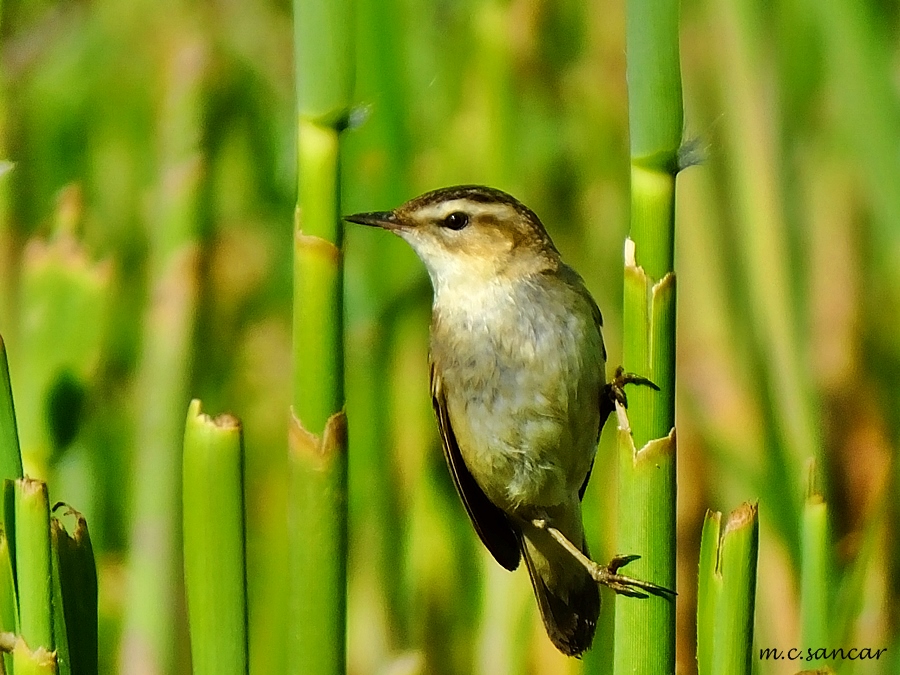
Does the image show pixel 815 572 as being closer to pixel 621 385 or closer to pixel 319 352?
pixel 621 385

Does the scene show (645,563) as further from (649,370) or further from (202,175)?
(202,175)

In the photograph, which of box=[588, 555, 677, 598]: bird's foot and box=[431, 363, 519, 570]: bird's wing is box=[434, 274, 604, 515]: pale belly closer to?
box=[431, 363, 519, 570]: bird's wing

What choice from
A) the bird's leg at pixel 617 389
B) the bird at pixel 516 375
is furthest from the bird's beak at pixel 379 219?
the bird's leg at pixel 617 389

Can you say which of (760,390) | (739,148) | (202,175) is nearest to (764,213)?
(739,148)

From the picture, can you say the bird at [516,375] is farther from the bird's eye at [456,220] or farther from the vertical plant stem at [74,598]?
the vertical plant stem at [74,598]

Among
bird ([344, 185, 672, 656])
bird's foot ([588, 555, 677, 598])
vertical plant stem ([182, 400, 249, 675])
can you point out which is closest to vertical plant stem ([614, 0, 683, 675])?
bird's foot ([588, 555, 677, 598])

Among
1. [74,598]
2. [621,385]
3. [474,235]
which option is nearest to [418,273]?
[474,235]

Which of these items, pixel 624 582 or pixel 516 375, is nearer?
pixel 624 582
